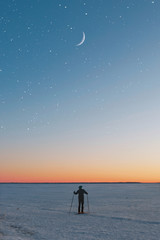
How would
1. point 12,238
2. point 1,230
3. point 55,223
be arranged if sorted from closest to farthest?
point 12,238 < point 1,230 < point 55,223

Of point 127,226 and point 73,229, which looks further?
point 127,226

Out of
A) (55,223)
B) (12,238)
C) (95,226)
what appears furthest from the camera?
(55,223)

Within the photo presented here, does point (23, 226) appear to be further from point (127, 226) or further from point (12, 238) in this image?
point (127, 226)

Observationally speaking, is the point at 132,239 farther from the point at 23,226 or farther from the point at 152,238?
the point at 23,226

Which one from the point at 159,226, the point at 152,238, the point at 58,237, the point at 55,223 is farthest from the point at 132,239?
the point at 55,223

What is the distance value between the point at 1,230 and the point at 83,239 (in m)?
4.25

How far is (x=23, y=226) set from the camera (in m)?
13.4

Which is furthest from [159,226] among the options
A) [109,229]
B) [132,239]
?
[132,239]

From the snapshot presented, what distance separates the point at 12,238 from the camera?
1017 centimetres

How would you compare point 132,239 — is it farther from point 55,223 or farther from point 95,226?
point 55,223

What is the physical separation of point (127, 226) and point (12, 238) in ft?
19.9

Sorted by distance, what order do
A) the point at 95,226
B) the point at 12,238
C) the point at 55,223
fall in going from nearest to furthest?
the point at 12,238 → the point at 95,226 → the point at 55,223

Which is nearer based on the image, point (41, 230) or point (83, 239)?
point (83, 239)

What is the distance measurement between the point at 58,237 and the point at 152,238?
12.5 feet
